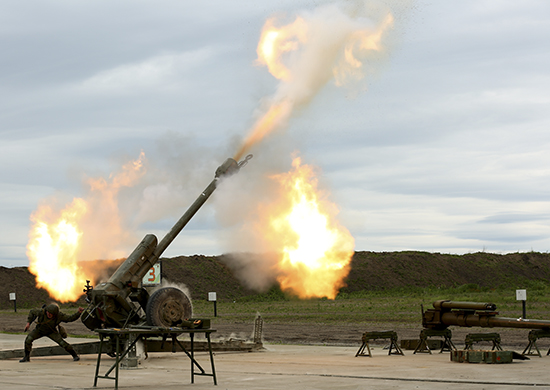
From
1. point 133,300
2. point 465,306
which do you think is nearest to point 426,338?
point 465,306

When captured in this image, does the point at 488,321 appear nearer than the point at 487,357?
No

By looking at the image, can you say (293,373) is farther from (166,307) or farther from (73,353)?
(73,353)

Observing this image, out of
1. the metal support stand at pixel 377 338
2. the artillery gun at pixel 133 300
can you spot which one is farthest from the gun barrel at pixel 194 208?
the metal support stand at pixel 377 338

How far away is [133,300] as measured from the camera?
1972 centimetres

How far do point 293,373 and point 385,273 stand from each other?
243 feet

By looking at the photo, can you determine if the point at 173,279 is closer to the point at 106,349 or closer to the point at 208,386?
the point at 106,349

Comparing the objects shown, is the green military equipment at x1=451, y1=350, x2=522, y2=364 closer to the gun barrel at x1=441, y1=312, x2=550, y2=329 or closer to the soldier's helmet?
the gun barrel at x1=441, y1=312, x2=550, y2=329

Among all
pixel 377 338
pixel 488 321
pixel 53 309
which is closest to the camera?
pixel 53 309

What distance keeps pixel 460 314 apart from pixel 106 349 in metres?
9.66

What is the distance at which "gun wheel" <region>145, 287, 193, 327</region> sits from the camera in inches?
760

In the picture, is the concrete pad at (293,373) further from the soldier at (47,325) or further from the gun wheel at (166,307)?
the gun wheel at (166,307)

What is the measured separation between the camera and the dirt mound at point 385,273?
257ft

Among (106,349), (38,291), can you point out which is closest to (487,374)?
(106,349)

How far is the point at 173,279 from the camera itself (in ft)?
270
